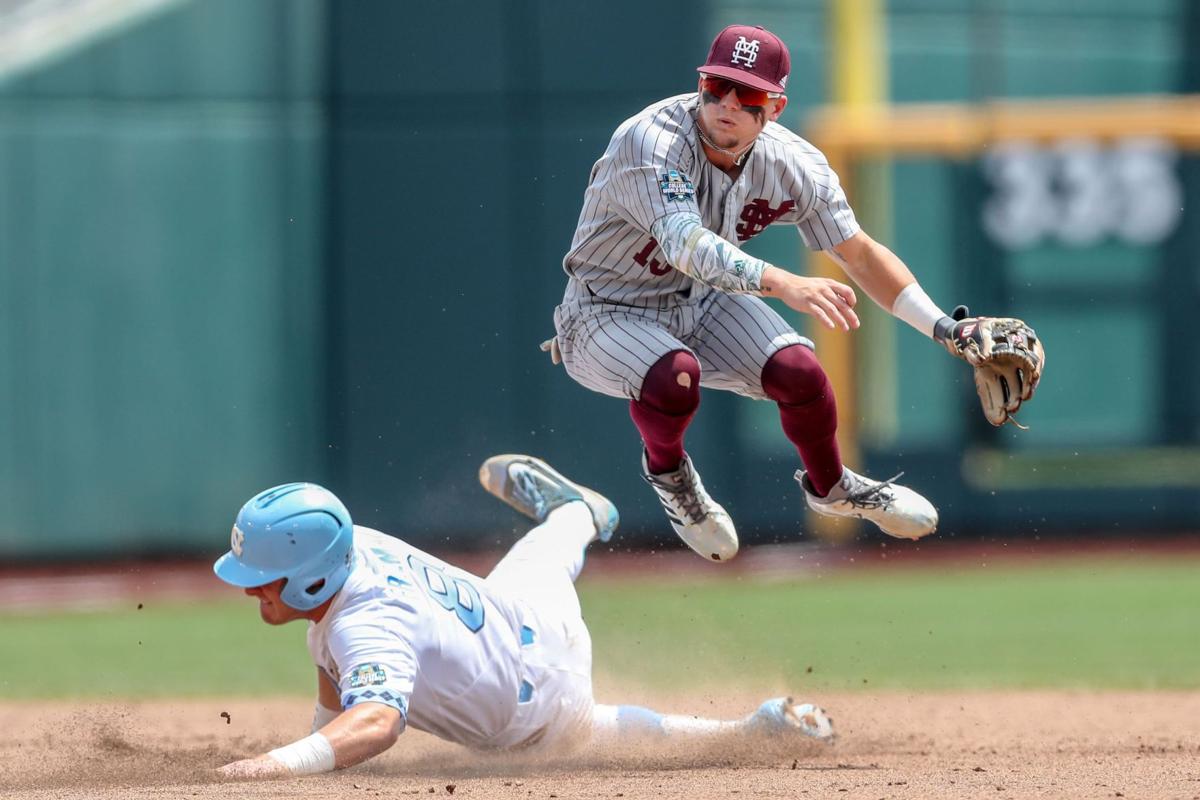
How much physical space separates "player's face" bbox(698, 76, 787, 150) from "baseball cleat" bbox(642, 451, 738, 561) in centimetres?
118

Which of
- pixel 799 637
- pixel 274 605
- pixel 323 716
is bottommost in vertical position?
pixel 799 637

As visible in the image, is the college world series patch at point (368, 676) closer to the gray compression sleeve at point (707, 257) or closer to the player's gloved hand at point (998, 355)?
the gray compression sleeve at point (707, 257)

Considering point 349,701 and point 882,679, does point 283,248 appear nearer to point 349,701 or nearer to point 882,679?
point 882,679

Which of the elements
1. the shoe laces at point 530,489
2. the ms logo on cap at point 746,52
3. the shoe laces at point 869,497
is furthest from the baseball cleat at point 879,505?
the ms logo on cap at point 746,52

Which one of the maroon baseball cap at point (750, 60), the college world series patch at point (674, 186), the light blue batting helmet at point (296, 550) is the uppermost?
the maroon baseball cap at point (750, 60)

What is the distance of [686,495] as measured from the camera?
252 inches

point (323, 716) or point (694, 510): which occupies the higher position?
point (694, 510)

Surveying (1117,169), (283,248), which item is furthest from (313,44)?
(1117,169)

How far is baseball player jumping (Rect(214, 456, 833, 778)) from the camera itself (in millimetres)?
5047

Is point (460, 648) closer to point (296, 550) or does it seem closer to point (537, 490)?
point (296, 550)

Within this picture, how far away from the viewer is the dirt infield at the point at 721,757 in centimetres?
524

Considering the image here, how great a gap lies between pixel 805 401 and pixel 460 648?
150cm

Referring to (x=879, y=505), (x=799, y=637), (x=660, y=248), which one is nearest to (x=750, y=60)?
(x=660, y=248)

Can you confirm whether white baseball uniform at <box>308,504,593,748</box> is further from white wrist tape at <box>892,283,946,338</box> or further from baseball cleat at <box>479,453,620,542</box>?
white wrist tape at <box>892,283,946,338</box>
